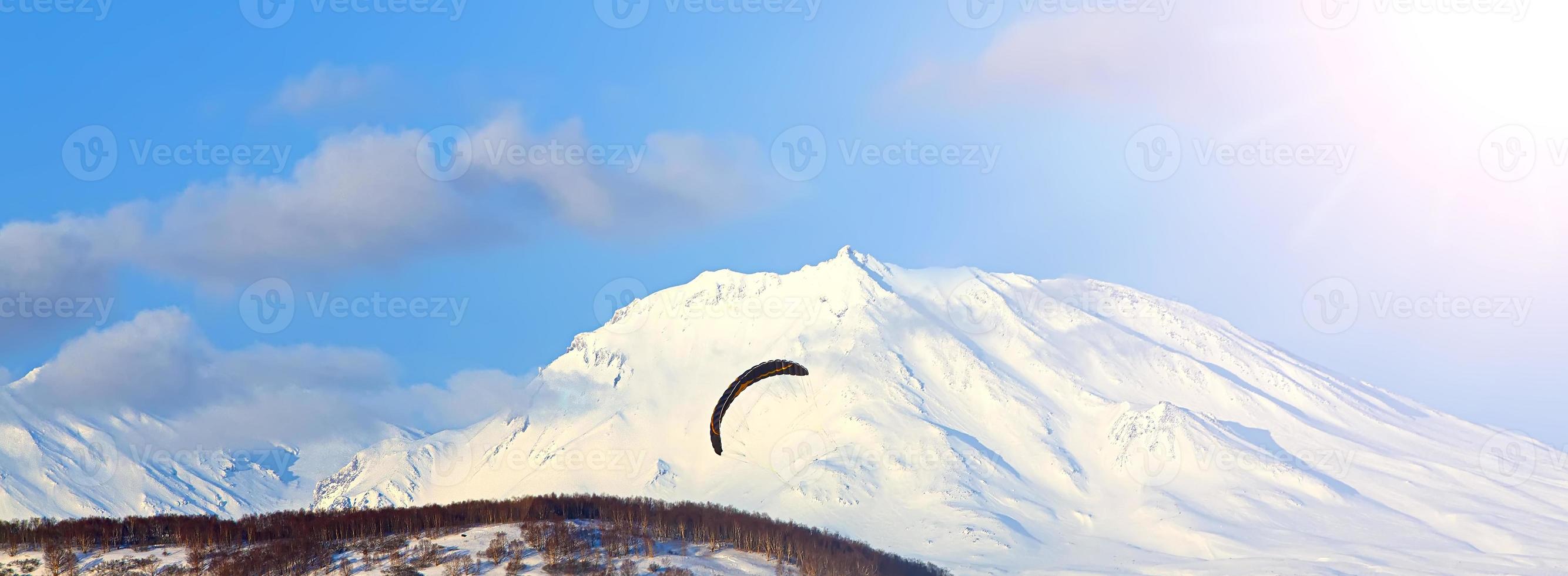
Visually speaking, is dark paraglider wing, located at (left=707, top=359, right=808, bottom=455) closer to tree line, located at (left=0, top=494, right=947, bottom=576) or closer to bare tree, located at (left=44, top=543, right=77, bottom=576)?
tree line, located at (left=0, top=494, right=947, bottom=576)

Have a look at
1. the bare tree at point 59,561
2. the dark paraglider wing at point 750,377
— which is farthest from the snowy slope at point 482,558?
the dark paraglider wing at point 750,377

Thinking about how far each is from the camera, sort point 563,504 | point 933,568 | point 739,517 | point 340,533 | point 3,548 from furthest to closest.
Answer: point 933,568
point 739,517
point 563,504
point 340,533
point 3,548

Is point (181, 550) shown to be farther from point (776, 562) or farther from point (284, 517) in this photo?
point (776, 562)

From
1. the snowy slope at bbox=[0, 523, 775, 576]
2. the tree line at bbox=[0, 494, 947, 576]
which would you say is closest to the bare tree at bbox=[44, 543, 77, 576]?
the tree line at bbox=[0, 494, 947, 576]

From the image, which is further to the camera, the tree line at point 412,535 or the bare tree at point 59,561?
the tree line at point 412,535

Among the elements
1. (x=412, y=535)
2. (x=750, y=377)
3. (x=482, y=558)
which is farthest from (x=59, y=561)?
(x=750, y=377)

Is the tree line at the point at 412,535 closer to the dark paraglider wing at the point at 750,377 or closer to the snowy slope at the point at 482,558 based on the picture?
the snowy slope at the point at 482,558

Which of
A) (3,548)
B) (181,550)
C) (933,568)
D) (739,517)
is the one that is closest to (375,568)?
(181,550)

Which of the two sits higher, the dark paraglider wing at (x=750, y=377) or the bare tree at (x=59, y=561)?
the dark paraglider wing at (x=750, y=377)
